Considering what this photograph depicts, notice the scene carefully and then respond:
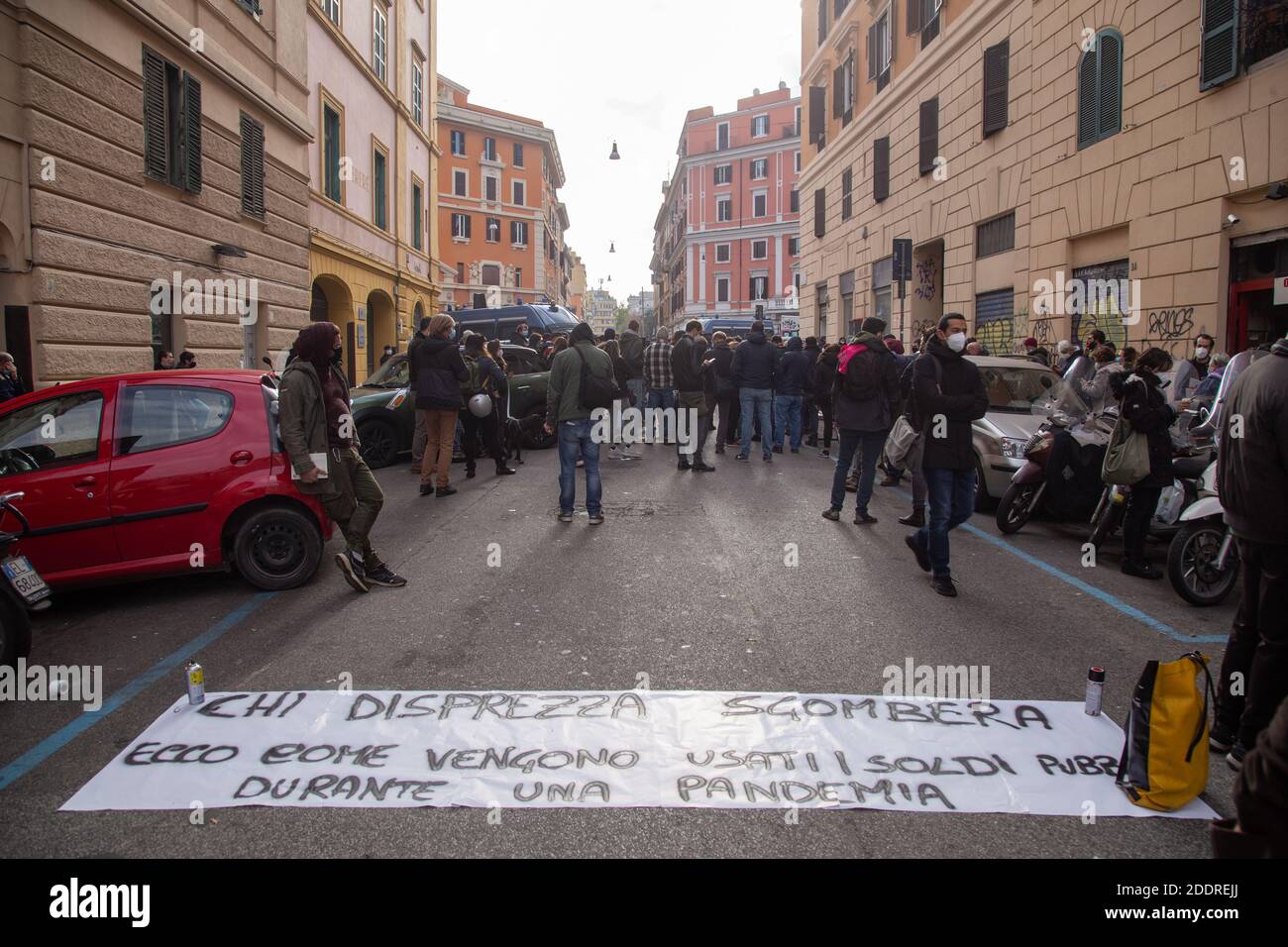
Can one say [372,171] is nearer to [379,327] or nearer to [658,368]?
[379,327]

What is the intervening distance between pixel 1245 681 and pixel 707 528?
4954 millimetres

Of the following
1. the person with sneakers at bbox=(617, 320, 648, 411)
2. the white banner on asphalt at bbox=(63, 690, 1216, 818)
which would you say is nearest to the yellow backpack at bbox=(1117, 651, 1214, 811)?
the white banner on asphalt at bbox=(63, 690, 1216, 818)

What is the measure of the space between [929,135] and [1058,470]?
50.4 feet

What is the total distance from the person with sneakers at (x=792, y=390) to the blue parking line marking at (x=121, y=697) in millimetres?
9346

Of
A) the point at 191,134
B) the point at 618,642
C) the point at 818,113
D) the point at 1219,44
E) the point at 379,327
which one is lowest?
the point at 618,642

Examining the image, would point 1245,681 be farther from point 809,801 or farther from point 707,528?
→ point 707,528

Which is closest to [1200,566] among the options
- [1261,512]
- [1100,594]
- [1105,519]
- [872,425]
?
[1100,594]

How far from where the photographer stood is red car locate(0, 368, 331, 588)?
5715 millimetres

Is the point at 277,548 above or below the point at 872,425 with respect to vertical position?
below

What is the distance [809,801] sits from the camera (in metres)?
3.28

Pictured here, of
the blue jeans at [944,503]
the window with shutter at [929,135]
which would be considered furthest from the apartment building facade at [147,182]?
the window with shutter at [929,135]

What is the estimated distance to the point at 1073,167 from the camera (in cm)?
1479

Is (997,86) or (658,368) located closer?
(658,368)
